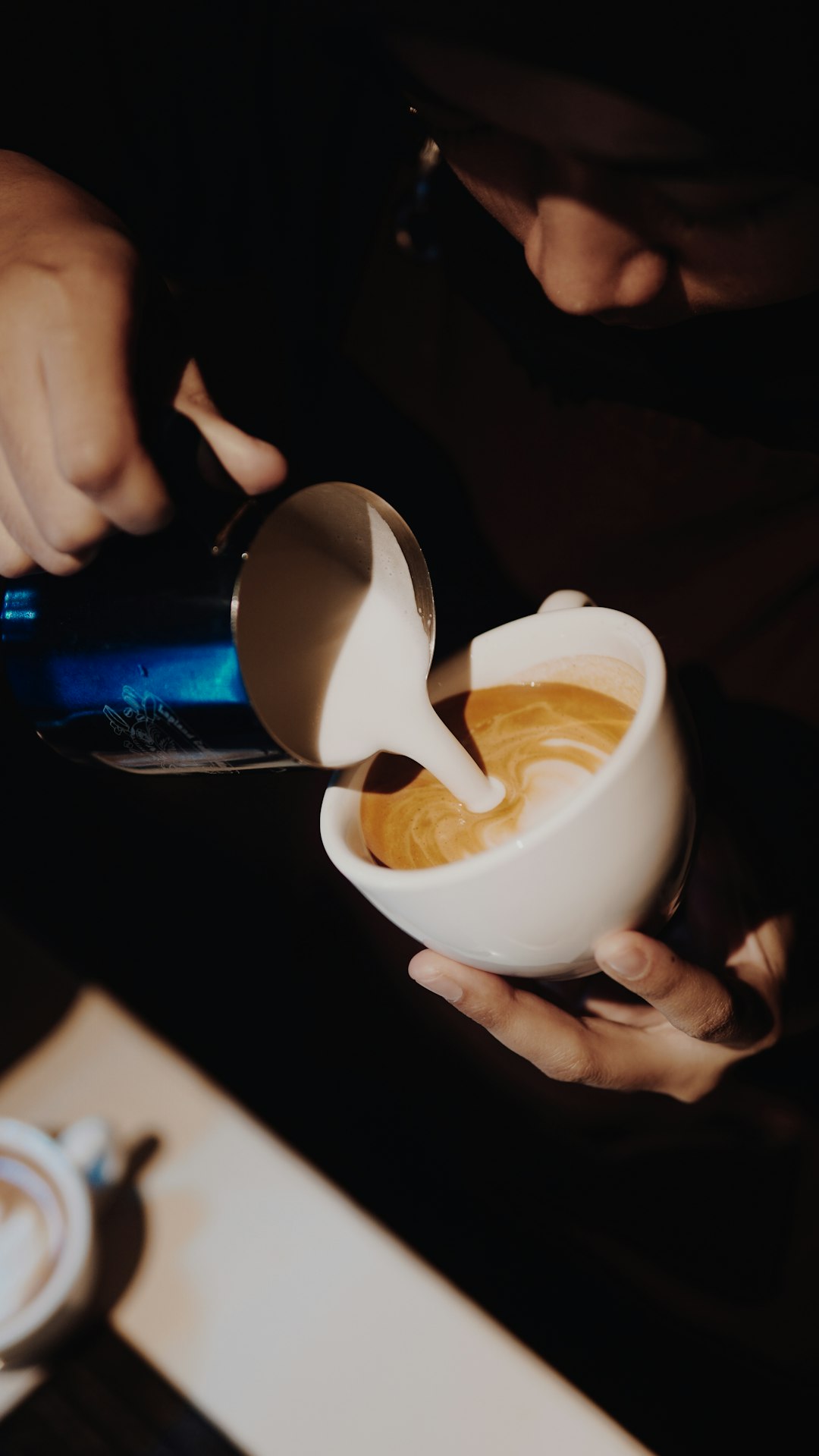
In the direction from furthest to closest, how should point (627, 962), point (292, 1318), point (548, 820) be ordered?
point (292, 1318) < point (627, 962) < point (548, 820)

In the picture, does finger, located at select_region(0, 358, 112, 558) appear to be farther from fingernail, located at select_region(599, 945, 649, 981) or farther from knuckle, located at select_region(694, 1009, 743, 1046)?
knuckle, located at select_region(694, 1009, 743, 1046)

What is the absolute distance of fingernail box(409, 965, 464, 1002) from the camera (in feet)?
2.22

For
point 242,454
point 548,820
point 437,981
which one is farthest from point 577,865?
point 242,454

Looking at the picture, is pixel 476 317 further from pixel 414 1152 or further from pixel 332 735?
pixel 414 1152

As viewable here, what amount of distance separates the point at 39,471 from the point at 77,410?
0.06 m

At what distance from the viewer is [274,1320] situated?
2.43 ft

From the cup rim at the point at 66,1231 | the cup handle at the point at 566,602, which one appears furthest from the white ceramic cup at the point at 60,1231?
the cup handle at the point at 566,602

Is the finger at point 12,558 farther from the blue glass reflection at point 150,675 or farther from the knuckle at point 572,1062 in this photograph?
the knuckle at point 572,1062

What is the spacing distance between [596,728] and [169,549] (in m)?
0.35

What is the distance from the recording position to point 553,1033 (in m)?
0.76

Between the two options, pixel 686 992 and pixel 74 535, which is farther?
pixel 686 992

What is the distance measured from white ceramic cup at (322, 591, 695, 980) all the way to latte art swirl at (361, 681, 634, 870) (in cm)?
5

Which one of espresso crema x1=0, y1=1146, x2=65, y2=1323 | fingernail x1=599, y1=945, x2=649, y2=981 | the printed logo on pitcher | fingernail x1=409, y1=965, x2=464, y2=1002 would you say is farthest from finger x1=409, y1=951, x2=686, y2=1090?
espresso crema x1=0, y1=1146, x2=65, y2=1323

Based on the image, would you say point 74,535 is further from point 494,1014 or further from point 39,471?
point 494,1014
